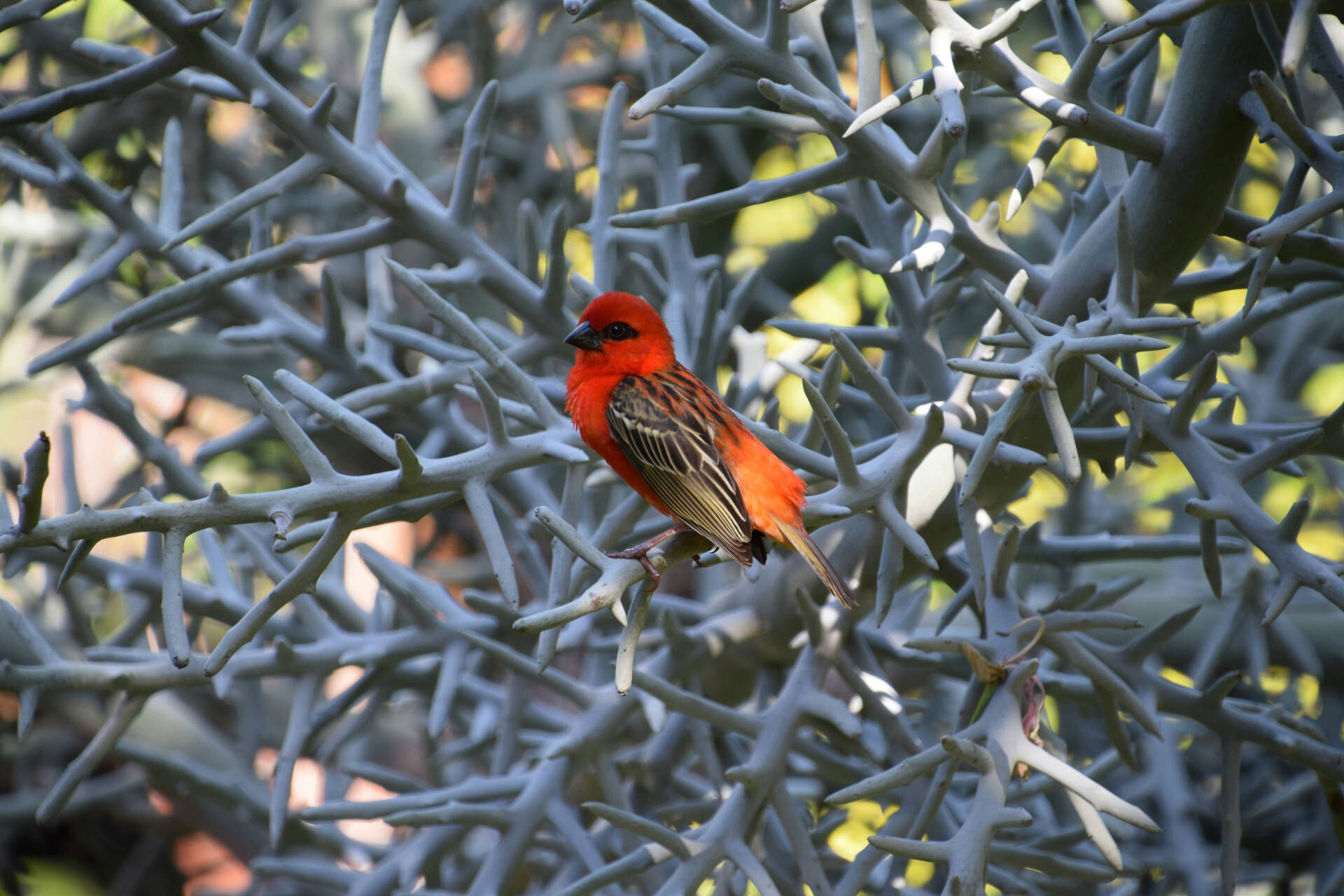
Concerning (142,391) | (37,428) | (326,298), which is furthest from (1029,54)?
(142,391)

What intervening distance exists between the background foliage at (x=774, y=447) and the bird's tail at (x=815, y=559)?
108 millimetres

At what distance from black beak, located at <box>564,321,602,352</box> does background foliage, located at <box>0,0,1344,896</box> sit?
64mm

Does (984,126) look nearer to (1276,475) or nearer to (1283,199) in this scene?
(1276,475)

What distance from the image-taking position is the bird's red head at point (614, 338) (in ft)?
7.59

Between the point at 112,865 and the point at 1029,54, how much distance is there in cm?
473

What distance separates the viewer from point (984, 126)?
436 centimetres

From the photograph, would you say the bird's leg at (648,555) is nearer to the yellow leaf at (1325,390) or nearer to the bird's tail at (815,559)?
the bird's tail at (815,559)

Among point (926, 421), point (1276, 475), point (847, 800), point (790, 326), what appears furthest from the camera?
point (1276, 475)

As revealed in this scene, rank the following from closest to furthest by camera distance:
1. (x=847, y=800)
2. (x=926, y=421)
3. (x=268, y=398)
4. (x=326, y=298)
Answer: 1. (x=268, y=398)
2. (x=847, y=800)
3. (x=926, y=421)
4. (x=326, y=298)

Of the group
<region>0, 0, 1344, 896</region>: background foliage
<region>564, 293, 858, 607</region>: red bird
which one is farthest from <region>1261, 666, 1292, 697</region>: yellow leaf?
<region>564, 293, 858, 607</region>: red bird

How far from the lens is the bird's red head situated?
7.59 ft

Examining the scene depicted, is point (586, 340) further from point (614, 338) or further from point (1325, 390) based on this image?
point (1325, 390)

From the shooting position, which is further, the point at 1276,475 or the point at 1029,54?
the point at 1029,54

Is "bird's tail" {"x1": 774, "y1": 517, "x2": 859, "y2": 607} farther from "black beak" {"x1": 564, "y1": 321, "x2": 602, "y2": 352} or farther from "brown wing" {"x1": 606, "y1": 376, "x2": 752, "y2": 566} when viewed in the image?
"black beak" {"x1": 564, "y1": 321, "x2": 602, "y2": 352}
